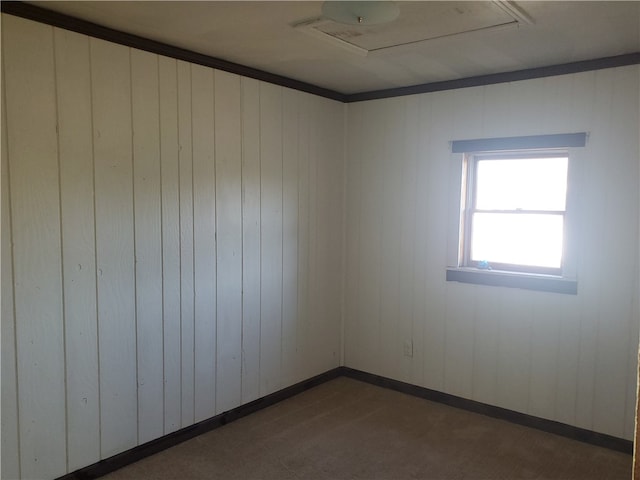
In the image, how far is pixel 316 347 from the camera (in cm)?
425

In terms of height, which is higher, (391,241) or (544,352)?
(391,241)

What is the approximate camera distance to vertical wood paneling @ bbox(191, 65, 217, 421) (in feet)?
10.5

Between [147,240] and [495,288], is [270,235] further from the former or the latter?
[495,288]

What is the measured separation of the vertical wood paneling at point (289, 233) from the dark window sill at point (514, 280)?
1205 mm

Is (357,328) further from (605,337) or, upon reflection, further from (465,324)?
(605,337)

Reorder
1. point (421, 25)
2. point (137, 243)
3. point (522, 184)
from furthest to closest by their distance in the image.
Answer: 1. point (522, 184)
2. point (137, 243)
3. point (421, 25)

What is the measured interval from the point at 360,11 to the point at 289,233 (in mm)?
1986

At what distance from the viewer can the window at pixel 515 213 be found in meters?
3.39

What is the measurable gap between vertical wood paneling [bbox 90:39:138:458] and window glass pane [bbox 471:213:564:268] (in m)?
2.44

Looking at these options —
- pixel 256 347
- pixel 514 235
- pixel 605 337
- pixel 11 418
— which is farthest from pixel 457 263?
pixel 11 418

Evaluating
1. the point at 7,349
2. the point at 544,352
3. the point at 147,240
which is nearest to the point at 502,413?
the point at 544,352

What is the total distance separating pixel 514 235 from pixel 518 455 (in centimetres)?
145

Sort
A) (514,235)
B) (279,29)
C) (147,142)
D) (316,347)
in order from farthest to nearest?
(316,347) → (514,235) → (147,142) → (279,29)

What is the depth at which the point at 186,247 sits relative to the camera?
10.4ft
